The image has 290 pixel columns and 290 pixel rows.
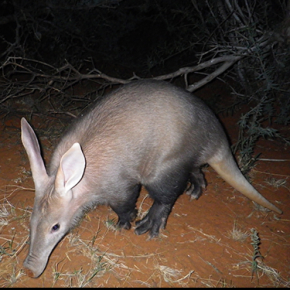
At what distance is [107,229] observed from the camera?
10.7 feet

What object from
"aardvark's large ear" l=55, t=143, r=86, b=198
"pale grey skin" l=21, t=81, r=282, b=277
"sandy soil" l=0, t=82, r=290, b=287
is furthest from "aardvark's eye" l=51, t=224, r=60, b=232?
"sandy soil" l=0, t=82, r=290, b=287

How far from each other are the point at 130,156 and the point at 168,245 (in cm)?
100

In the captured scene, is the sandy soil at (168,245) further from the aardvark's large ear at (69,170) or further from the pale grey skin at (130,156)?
the aardvark's large ear at (69,170)

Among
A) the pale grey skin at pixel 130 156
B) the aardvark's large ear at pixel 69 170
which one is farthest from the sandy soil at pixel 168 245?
the aardvark's large ear at pixel 69 170

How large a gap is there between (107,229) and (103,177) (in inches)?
27.2

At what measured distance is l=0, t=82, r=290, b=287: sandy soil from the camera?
269 cm

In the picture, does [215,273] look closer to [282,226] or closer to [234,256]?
[234,256]

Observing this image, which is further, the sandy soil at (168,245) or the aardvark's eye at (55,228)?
the sandy soil at (168,245)

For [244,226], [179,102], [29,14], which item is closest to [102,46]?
[29,14]

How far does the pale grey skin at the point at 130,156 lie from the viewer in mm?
2580

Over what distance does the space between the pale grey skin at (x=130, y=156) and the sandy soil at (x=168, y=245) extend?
22cm

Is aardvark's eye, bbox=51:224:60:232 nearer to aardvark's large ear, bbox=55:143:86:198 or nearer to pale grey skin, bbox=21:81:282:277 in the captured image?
Result: pale grey skin, bbox=21:81:282:277

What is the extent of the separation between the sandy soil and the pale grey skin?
221 millimetres

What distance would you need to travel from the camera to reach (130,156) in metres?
2.98
